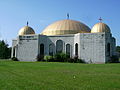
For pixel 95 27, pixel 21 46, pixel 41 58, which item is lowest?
pixel 41 58

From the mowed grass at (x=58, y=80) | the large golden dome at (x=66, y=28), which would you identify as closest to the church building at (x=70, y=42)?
the large golden dome at (x=66, y=28)

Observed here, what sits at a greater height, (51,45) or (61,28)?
(61,28)

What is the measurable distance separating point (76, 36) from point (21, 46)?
1461cm

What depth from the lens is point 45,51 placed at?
1987 inches

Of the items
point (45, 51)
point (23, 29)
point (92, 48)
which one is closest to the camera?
point (92, 48)

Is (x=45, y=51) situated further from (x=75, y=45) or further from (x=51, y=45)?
(x=75, y=45)

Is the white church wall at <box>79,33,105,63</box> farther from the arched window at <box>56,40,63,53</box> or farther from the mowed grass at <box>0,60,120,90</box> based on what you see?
the mowed grass at <box>0,60,120,90</box>

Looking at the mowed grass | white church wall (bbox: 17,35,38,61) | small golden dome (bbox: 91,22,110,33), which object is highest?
small golden dome (bbox: 91,22,110,33)

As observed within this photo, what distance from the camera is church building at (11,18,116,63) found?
43.8m

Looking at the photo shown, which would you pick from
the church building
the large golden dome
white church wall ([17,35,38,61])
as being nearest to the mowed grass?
the church building

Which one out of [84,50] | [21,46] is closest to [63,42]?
[84,50]

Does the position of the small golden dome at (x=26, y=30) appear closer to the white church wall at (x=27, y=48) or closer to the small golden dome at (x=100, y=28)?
the white church wall at (x=27, y=48)

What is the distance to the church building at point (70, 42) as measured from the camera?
43.8 metres

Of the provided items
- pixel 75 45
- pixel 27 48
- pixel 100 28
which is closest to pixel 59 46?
pixel 75 45
